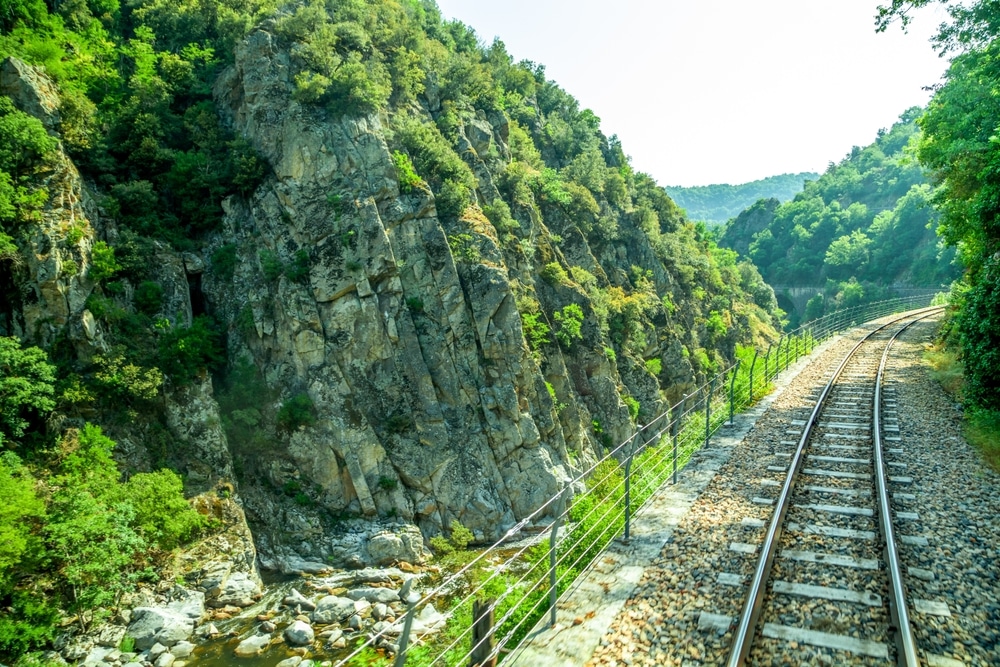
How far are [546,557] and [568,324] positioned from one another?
71.3 feet

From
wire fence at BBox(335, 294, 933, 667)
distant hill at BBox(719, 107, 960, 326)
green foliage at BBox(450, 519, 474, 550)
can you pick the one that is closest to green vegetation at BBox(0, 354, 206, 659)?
wire fence at BBox(335, 294, 933, 667)

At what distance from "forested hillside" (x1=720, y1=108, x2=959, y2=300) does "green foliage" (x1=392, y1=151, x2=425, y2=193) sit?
64.2 m

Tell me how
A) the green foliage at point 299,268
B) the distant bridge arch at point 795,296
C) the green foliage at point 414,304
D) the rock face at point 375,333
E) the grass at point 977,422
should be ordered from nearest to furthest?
the grass at point 977,422, the rock face at point 375,333, the green foliage at point 299,268, the green foliage at point 414,304, the distant bridge arch at point 795,296

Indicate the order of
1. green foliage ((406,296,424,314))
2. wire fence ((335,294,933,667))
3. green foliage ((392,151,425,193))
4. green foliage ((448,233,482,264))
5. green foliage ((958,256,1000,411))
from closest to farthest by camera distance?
1. wire fence ((335,294,933,667))
2. green foliage ((958,256,1000,411))
3. green foliage ((406,296,424,314))
4. green foliage ((392,151,425,193))
5. green foliage ((448,233,482,264))

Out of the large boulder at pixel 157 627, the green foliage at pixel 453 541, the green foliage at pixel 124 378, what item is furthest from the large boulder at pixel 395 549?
the green foliage at pixel 124 378

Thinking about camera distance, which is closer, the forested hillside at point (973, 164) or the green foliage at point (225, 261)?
the forested hillside at point (973, 164)

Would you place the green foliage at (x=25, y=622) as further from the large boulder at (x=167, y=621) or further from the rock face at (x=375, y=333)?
the rock face at (x=375, y=333)

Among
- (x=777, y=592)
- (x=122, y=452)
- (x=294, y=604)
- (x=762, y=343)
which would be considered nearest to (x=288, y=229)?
(x=122, y=452)

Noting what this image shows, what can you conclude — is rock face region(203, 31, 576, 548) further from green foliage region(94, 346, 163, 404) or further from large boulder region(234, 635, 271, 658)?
large boulder region(234, 635, 271, 658)

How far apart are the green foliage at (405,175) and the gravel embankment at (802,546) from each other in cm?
1844

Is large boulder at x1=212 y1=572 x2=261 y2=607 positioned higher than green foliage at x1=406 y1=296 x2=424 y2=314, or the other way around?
green foliage at x1=406 y1=296 x2=424 y2=314

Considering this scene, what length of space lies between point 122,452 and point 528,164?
2950 centimetres

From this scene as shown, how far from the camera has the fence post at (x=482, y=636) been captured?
496 centimetres

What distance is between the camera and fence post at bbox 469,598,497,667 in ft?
16.3
